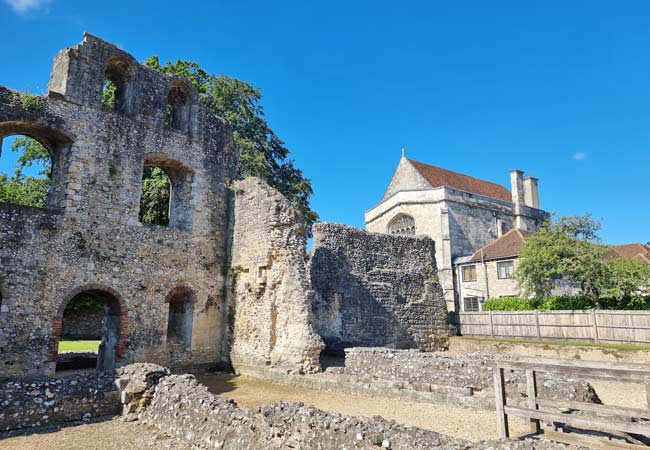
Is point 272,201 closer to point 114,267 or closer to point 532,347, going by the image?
point 114,267

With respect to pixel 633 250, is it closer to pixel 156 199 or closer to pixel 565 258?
pixel 565 258

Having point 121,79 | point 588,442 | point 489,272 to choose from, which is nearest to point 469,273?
point 489,272

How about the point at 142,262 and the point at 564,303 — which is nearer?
the point at 142,262

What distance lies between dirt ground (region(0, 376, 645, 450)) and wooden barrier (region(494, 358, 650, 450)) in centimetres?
94

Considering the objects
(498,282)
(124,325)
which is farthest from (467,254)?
(124,325)

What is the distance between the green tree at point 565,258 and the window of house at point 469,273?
7802 millimetres

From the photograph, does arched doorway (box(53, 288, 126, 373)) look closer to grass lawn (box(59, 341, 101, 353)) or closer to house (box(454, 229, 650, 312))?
grass lawn (box(59, 341, 101, 353))

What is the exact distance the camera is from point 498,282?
31422mm

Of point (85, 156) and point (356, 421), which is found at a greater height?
point (85, 156)

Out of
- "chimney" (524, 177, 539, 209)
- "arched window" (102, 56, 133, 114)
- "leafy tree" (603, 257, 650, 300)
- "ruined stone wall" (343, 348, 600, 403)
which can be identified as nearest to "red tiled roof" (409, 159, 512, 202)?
"chimney" (524, 177, 539, 209)

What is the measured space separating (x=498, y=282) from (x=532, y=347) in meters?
12.1

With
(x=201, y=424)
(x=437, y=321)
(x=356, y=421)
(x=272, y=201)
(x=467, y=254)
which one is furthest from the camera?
(x=467, y=254)

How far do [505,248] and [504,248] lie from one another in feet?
0.42

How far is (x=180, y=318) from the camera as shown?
49.0 feet
